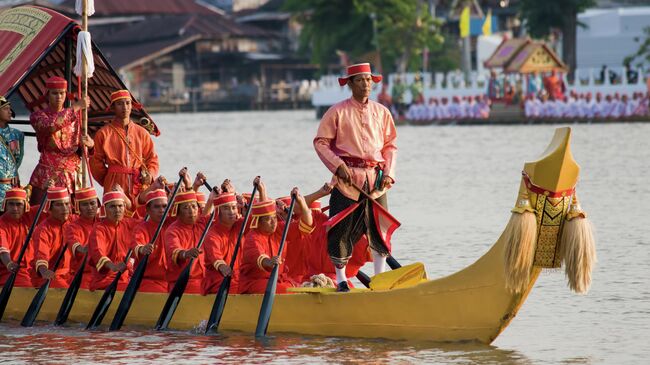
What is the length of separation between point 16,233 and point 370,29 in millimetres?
53804

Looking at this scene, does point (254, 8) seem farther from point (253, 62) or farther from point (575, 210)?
point (575, 210)

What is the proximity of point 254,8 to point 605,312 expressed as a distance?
7465 centimetres

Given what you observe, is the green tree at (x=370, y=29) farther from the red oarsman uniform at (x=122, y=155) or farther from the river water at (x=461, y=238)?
the red oarsman uniform at (x=122, y=155)

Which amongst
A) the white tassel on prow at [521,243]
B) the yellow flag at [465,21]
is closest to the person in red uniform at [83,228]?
the white tassel on prow at [521,243]

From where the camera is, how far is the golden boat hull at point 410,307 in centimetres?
1053

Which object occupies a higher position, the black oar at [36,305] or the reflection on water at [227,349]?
the black oar at [36,305]

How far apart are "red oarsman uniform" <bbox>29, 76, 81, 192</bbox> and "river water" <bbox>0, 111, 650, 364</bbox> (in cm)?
173

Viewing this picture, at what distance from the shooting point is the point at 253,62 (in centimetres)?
7575

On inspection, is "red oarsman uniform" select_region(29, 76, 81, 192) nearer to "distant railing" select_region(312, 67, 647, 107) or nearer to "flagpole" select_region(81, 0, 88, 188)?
"flagpole" select_region(81, 0, 88, 188)

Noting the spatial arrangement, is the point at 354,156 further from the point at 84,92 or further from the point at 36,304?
the point at 84,92

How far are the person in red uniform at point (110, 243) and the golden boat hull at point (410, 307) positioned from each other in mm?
258

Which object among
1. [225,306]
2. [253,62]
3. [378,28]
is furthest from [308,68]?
[225,306]

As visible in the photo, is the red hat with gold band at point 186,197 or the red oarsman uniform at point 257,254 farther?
the red hat with gold band at point 186,197

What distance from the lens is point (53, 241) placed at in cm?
1320
